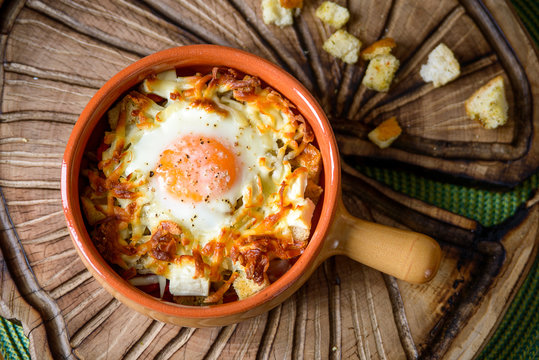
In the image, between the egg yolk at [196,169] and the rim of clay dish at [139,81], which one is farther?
the egg yolk at [196,169]

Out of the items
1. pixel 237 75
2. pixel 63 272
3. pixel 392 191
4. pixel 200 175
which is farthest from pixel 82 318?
pixel 392 191

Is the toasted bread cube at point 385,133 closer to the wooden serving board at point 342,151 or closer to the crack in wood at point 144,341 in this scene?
the wooden serving board at point 342,151

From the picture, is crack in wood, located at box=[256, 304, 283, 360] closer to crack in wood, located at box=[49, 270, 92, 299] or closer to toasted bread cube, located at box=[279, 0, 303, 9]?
crack in wood, located at box=[49, 270, 92, 299]

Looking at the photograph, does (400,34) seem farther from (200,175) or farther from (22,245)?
(22,245)

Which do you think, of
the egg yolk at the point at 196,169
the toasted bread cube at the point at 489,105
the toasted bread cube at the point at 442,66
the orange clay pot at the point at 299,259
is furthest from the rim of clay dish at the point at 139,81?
the toasted bread cube at the point at 489,105

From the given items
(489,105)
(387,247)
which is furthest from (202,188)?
(489,105)

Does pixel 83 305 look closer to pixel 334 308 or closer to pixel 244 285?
pixel 244 285
